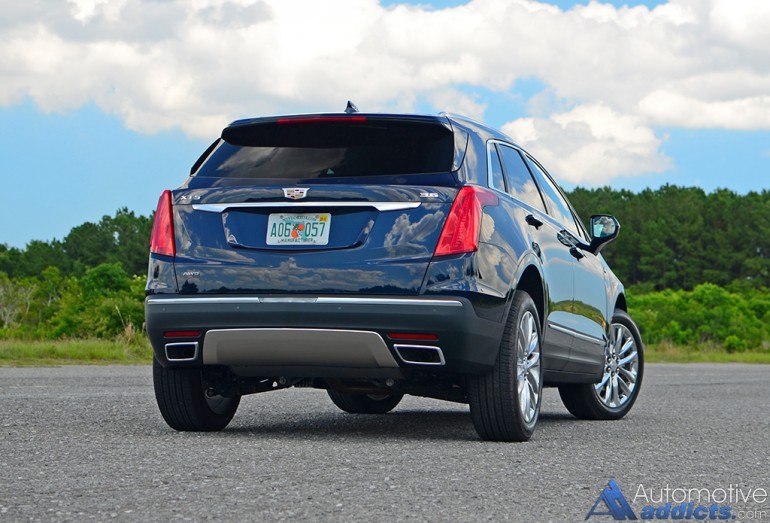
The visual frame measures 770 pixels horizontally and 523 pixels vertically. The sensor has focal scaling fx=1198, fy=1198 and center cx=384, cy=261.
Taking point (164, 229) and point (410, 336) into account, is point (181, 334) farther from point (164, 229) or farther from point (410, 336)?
point (410, 336)

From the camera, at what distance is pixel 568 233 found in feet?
28.0

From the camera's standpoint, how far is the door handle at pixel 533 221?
24.1 feet

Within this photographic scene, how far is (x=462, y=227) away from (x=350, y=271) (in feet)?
2.11

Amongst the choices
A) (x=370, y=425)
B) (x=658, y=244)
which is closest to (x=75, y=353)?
(x=370, y=425)

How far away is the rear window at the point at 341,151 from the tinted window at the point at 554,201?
65.9 inches

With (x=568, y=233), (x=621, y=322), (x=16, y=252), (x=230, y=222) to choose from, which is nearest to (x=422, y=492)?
(x=230, y=222)

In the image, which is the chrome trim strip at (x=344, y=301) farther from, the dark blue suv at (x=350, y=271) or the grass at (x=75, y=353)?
the grass at (x=75, y=353)

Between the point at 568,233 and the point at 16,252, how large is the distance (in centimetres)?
12765

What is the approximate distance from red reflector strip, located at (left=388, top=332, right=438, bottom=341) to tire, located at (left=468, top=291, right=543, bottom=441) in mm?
500

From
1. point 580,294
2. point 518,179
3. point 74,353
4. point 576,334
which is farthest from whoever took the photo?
point 74,353

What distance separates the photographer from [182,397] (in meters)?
7.08

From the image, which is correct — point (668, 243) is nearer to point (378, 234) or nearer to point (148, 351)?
point (148, 351)

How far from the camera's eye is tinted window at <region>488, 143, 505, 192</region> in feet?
23.3
